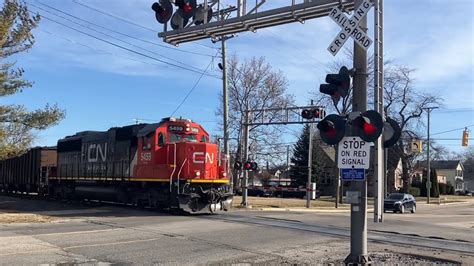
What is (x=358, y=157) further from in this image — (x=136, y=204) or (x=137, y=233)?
(x=136, y=204)

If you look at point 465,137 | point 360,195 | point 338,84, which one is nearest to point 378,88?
point 338,84

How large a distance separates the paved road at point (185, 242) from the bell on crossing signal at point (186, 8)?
5.64 meters

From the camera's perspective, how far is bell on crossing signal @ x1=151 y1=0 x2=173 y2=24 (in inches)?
500

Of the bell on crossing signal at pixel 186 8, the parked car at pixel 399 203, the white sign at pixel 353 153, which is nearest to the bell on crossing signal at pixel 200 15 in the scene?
the bell on crossing signal at pixel 186 8

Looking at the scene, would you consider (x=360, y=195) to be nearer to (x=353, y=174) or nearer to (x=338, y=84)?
(x=353, y=174)

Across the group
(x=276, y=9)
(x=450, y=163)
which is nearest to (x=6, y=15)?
(x=276, y=9)

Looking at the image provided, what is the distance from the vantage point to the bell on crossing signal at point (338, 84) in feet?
32.4

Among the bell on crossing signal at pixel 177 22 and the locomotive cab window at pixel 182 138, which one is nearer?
the bell on crossing signal at pixel 177 22

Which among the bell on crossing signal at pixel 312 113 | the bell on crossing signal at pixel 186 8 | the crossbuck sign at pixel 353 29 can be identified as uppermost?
the bell on crossing signal at pixel 186 8

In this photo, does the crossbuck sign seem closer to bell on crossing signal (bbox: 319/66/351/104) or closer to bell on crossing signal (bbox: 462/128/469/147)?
bell on crossing signal (bbox: 319/66/351/104)

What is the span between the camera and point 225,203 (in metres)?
23.6

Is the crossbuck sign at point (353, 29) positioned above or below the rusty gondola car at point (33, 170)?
above

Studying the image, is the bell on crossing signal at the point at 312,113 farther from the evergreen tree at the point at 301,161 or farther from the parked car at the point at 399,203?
the evergreen tree at the point at 301,161

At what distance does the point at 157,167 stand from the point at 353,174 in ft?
47.2
